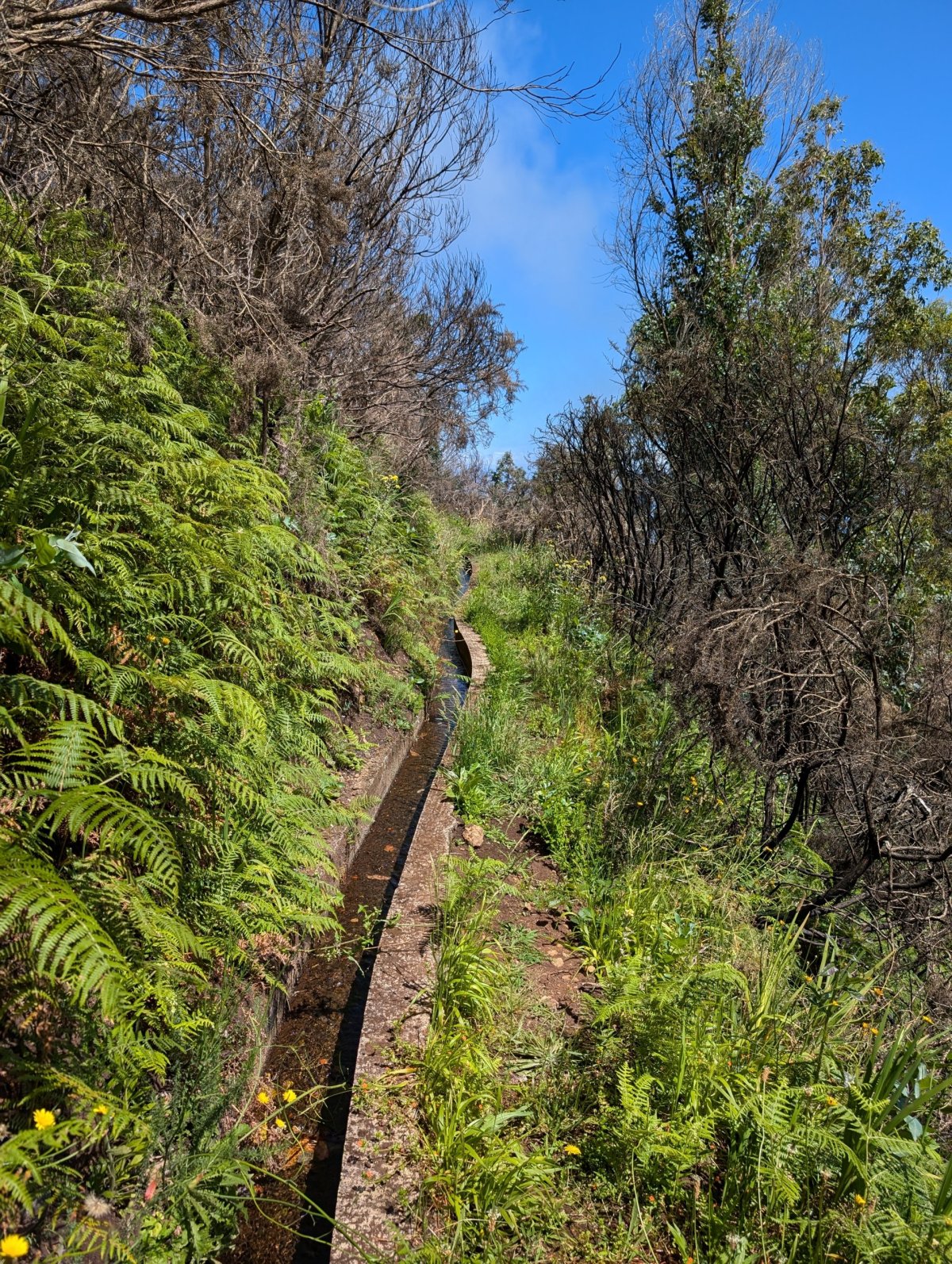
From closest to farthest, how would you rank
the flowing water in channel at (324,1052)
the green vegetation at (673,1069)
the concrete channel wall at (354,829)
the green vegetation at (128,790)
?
the green vegetation at (128,790)
the green vegetation at (673,1069)
the flowing water in channel at (324,1052)
the concrete channel wall at (354,829)

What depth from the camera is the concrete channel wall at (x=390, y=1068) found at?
6.74 ft

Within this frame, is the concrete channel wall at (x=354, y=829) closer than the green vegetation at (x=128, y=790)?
No

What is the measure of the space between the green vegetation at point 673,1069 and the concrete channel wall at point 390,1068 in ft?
0.35

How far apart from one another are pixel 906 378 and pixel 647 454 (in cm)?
734

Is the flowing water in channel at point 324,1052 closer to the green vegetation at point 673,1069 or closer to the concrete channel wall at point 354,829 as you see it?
the concrete channel wall at point 354,829

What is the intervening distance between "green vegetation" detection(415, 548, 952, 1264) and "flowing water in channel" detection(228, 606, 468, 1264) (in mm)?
415

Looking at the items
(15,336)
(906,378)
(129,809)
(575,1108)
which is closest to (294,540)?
(15,336)

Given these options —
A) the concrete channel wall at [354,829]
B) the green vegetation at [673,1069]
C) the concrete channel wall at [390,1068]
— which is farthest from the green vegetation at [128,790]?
the green vegetation at [673,1069]

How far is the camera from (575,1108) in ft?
7.93

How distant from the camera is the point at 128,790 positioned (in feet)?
8.05

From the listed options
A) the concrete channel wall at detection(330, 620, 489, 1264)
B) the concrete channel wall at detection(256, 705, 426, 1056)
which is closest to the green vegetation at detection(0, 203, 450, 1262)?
the concrete channel wall at detection(256, 705, 426, 1056)

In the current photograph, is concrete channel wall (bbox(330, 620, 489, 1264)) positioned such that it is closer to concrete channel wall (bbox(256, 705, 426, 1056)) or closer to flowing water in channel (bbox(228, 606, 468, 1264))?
flowing water in channel (bbox(228, 606, 468, 1264))

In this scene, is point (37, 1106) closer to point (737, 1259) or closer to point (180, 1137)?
point (180, 1137)

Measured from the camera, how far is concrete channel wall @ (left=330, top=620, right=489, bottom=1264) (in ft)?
6.74
